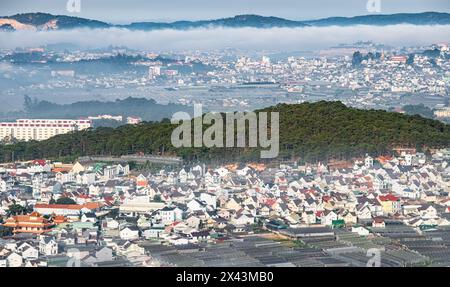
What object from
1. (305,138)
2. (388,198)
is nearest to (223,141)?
(305,138)

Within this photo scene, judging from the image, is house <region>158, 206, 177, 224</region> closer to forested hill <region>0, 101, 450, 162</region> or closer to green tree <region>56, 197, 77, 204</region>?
green tree <region>56, 197, 77, 204</region>

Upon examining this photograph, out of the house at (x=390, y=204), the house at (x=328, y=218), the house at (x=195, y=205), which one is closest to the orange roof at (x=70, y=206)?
the house at (x=195, y=205)

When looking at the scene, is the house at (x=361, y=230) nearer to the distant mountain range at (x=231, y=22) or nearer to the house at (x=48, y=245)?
the house at (x=48, y=245)

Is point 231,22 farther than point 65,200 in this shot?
Yes

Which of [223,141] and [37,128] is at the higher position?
[223,141]

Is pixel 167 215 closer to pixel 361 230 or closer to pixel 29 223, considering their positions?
pixel 29 223

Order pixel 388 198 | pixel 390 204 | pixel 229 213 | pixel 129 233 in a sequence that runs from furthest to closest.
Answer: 1. pixel 388 198
2. pixel 390 204
3. pixel 229 213
4. pixel 129 233
